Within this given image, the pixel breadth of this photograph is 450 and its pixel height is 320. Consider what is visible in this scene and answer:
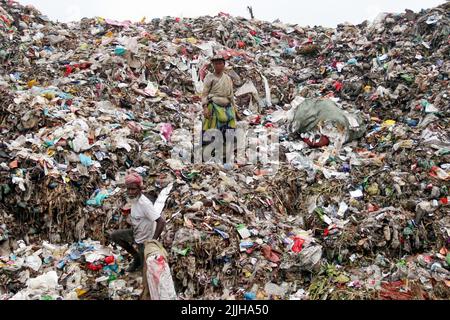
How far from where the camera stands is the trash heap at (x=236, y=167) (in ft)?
17.5

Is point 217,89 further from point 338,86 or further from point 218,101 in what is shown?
point 338,86

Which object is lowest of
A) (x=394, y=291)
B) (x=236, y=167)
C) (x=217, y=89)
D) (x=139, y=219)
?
(x=394, y=291)

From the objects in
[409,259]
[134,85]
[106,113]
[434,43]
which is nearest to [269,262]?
[409,259]

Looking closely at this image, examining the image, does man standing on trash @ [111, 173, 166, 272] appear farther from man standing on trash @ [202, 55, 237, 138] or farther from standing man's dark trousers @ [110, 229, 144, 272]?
man standing on trash @ [202, 55, 237, 138]

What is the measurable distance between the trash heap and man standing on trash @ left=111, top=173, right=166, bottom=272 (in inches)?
19.9

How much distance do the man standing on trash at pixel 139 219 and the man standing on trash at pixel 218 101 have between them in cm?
244

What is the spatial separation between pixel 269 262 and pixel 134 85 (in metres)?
4.82

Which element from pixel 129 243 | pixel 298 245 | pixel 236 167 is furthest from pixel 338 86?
pixel 129 243

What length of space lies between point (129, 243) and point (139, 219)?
1.47ft

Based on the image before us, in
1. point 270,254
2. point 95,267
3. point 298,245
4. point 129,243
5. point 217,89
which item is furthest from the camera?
point 217,89

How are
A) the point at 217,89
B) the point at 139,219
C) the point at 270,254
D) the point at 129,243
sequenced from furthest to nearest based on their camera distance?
the point at 217,89, the point at 270,254, the point at 129,243, the point at 139,219

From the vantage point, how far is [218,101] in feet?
22.8

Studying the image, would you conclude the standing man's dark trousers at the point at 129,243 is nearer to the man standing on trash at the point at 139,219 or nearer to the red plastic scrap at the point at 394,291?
the man standing on trash at the point at 139,219

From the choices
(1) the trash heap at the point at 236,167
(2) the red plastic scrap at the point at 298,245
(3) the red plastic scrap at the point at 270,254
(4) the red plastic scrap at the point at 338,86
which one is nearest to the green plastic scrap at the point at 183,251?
(1) the trash heap at the point at 236,167
